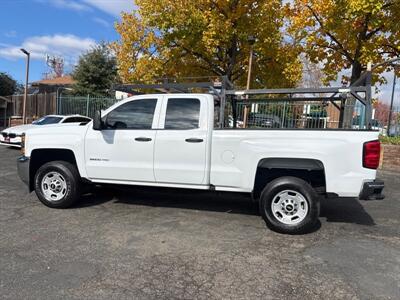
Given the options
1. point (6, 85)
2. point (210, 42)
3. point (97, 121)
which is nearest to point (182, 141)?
point (97, 121)

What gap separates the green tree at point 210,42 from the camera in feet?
52.6

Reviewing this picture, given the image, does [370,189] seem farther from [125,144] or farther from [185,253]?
[125,144]

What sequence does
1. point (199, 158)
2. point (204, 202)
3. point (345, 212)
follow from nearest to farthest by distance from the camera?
point (199, 158)
point (345, 212)
point (204, 202)

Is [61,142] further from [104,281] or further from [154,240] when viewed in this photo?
[104,281]

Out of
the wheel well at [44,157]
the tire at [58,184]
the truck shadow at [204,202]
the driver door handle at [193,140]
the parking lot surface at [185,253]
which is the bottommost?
the parking lot surface at [185,253]

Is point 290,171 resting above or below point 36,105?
below

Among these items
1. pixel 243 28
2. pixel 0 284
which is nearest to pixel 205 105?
pixel 0 284

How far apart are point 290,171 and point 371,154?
1141 millimetres

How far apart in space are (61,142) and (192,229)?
2.70 metres

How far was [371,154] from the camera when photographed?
18.0ft

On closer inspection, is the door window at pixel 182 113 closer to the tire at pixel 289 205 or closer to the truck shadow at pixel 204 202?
the truck shadow at pixel 204 202

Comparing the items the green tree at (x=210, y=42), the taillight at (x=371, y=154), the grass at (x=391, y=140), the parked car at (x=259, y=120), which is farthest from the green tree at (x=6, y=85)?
the taillight at (x=371, y=154)

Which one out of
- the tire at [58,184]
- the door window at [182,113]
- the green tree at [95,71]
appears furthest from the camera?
the green tree at [95,71]

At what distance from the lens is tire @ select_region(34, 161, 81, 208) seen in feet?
21.9
